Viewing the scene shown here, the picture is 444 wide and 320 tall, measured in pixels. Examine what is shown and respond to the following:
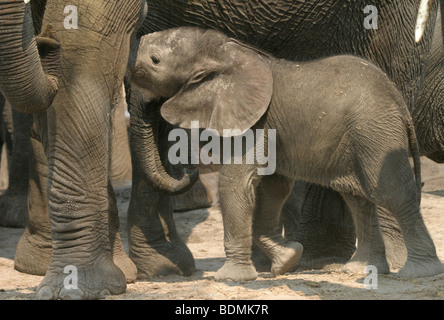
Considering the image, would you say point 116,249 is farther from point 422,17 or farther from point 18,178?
point 18,178

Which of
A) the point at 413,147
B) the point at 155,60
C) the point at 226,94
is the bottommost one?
the point at 413,147

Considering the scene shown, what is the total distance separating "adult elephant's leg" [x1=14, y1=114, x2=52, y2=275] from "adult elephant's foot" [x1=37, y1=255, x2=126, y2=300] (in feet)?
3.43

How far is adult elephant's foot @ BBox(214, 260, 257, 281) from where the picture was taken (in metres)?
4.55

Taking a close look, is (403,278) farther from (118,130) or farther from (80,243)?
(118,130)

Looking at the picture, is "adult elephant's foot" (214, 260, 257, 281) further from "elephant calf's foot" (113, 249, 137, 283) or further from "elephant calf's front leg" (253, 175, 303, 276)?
"elephant calf's foot" (113, 249, 137, 283)

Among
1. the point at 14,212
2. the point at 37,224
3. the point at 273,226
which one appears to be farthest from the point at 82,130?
the point at 14,212


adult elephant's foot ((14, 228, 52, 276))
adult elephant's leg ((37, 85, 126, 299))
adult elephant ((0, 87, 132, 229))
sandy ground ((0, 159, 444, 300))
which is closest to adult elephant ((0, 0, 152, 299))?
adult elephant's leg ((37, 85, 126, 299))

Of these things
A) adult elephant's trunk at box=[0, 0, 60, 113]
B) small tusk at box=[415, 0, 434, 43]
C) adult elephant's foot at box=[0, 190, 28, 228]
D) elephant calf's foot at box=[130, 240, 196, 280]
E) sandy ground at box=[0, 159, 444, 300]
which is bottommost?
sandy ground at box=[0, 159, 444, 300]

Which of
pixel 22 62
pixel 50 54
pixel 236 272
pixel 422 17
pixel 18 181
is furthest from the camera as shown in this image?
pixel 18 181

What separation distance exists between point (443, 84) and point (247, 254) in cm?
260

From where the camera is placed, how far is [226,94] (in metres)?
4.73

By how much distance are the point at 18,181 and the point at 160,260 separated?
2.03 m

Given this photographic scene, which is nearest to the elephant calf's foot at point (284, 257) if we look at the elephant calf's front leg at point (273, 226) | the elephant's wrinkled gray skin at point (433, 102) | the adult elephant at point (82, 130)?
the elephant calf's front leg at point (273, 226)

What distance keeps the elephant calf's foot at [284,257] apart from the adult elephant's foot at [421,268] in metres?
0.54
